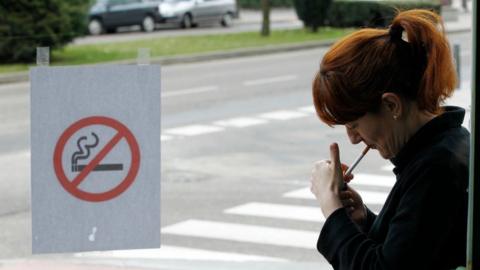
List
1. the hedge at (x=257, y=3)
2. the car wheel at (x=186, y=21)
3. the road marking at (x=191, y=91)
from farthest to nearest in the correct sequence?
the hedge at (x=257, y=3)
the car wheel at (x=186, y=21)
the road marking at (x=191, y=91)

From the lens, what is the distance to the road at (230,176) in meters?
8.33

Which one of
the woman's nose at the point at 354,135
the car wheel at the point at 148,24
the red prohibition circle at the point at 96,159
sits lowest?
the car wheel at the point at 148,24

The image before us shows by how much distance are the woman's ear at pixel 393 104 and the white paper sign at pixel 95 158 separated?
163cm

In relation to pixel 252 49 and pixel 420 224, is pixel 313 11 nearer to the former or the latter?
pixel 252 49

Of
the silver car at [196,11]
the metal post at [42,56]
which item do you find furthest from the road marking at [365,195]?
the silver car at [196,11]

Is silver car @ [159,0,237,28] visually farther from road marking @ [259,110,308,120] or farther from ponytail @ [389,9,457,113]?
ponytail @ [389,9,457,113]

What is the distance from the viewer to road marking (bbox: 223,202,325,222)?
31.1 feet

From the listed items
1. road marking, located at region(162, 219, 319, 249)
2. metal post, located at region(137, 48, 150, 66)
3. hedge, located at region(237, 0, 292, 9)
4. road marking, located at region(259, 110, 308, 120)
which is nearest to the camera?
metal post, located at region(137, 48, 150, 66)

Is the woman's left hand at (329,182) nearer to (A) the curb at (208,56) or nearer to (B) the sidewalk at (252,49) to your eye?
(B) the sidewalk at (252,49)

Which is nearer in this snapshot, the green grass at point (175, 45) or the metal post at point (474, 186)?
the metal post at point (474, 186)

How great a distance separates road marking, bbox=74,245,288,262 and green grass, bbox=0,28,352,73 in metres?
15.1

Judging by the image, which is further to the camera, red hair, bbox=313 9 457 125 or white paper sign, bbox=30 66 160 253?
white paper sign, bbox=30 66 160 253

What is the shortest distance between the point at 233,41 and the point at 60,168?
27.7 metres

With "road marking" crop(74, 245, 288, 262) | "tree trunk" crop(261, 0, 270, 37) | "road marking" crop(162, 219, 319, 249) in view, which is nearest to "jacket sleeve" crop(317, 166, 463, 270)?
"road marking" crop(74, 245, 288, 262)
